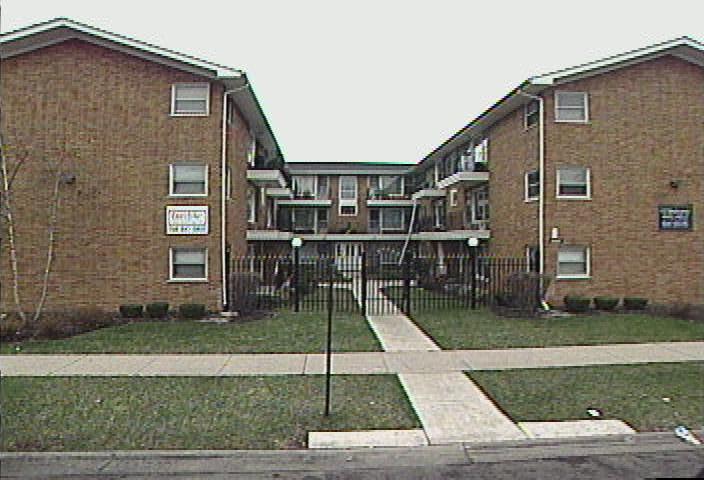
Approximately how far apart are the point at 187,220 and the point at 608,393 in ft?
40.0

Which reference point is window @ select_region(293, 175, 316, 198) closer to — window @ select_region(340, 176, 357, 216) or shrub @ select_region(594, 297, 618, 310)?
window @ select_region(340, 176, 357, 216)

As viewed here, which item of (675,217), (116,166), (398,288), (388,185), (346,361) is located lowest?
(398,288)

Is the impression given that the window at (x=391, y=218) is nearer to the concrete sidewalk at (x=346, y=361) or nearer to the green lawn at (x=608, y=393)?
the concrete sidewalk at (x=346, y=361)

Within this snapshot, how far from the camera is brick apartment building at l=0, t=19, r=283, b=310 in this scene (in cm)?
1605

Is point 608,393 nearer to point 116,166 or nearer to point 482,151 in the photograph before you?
point 116,166

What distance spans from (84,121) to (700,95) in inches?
740

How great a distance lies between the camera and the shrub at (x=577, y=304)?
1659 cm

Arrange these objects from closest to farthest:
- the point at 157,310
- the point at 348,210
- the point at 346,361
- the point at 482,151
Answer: the point at 346,361
the point at 157,310
the point at 482,151
the point at 348,210

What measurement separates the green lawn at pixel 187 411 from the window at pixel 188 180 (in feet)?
28.0

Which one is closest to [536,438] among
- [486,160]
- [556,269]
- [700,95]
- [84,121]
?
[556,269]

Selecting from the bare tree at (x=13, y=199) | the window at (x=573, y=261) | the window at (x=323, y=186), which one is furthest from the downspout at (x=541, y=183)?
the window at (x=323, y=186)

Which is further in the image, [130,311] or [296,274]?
[296,274]

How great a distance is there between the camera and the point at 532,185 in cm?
1852

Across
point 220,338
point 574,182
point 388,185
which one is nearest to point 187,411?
point 220,338
